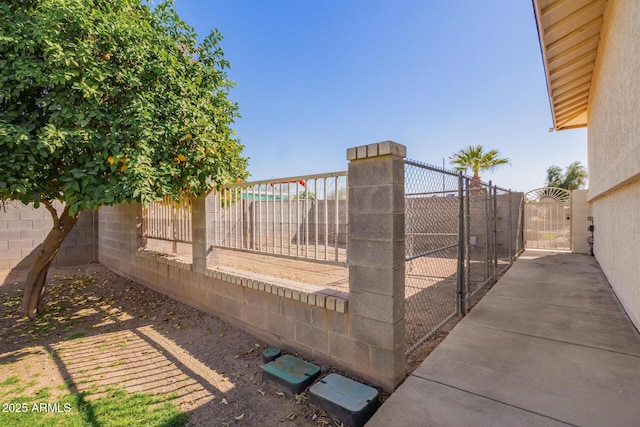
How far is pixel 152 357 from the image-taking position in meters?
3.18

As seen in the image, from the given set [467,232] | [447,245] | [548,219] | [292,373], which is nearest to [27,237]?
[292,373]

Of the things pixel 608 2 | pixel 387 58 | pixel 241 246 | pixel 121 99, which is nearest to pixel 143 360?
pixel 241 246

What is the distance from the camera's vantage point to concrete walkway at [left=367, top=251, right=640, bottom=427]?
185cm

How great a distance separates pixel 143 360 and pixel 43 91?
10.5ft

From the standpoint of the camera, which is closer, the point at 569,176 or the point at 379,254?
the point at 379,254

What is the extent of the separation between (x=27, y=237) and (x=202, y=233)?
6.77 metres

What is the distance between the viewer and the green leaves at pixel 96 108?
276cm

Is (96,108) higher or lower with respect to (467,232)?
higher

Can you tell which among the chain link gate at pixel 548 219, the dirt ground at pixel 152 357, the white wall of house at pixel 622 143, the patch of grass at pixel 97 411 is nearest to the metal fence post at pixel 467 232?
the white wall of house at pixel 622 143

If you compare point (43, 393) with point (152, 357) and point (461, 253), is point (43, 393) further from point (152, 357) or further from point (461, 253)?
point (461, 253)

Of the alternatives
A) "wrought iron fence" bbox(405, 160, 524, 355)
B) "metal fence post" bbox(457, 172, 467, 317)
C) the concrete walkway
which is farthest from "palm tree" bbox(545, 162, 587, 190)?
"metal fence post" bbox(457, 172, 467, 317)

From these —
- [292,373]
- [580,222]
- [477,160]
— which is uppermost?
[477,160]

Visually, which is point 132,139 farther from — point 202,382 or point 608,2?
point 608,2

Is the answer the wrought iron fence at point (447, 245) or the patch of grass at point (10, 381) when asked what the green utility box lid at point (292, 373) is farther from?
the patch of grass at point (10, 381)
